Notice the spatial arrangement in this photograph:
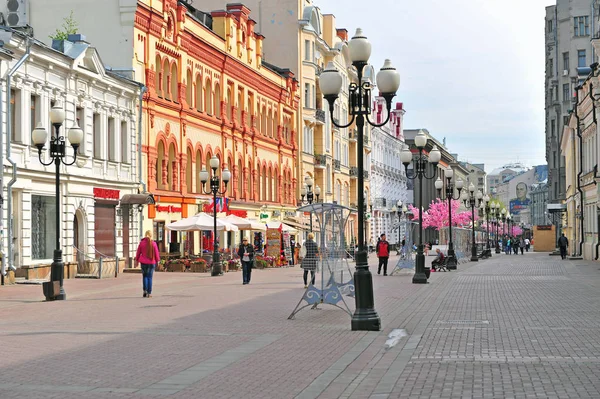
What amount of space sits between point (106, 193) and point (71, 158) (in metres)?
3.10

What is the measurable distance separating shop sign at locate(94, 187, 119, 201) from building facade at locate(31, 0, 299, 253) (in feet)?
11.0

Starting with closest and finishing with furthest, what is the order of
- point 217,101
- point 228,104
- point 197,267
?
point 197,267, point 217,101, point 228,104

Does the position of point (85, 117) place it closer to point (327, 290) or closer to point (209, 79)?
point (209, 79)

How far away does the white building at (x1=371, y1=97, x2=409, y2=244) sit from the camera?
99.8 meters

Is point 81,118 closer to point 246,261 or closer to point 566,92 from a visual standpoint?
point 246,261

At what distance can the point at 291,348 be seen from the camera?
44.3 ft

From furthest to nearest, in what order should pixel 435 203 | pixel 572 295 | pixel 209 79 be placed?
1. pixel 435 203
2. pixel 209 79
3. pixel 572 295

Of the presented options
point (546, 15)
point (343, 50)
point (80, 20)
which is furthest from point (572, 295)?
point (546, 15)

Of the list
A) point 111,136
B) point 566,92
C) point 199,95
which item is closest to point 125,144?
point 111,136

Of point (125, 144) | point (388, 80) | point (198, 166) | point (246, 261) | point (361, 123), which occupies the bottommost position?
point (246, 261)

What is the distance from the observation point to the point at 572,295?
24.2 metres

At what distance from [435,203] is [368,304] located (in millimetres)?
122106

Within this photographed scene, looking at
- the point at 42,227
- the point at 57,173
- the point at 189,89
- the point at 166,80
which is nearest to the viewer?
the point at 57,173

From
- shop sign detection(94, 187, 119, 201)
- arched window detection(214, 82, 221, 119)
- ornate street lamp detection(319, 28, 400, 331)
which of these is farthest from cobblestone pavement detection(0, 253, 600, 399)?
arched window detection(214, 82, 221, 119)
